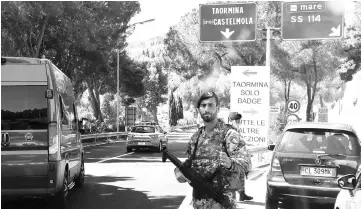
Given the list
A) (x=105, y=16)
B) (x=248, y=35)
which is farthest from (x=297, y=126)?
(x=105, y=16)

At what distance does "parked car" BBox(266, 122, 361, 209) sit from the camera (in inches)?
311

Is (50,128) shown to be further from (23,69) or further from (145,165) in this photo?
(145,165)

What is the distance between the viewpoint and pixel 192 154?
4.64 meters

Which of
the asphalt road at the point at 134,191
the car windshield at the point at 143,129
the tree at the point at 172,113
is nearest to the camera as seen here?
the asphalt road at the point at 134,191

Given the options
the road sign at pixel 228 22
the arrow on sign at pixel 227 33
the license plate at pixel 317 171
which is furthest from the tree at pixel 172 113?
the license plate at pixel 317 171

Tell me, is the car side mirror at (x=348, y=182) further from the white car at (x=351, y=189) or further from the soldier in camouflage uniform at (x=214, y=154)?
the soldier in camouflage uniform at (x=214, y=154)

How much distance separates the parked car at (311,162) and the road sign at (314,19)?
12.4 metres

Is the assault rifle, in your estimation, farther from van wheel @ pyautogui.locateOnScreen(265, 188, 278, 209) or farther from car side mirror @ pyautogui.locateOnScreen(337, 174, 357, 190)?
van wheel @ pyautogui.locateOnScreen(265, 188, 278, 209)

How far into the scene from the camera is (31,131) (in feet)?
27.2

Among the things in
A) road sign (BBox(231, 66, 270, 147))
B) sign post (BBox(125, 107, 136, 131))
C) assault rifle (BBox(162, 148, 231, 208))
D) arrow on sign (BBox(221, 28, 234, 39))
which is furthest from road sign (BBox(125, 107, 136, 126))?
assault rifle (BBox(162, 148, 231, 208))

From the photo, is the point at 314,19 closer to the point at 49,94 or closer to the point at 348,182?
the point at 49,94

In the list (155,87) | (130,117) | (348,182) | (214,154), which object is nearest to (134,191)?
(348,182)

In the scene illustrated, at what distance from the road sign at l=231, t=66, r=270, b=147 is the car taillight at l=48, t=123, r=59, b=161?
808 cm

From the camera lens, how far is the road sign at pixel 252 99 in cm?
1561
